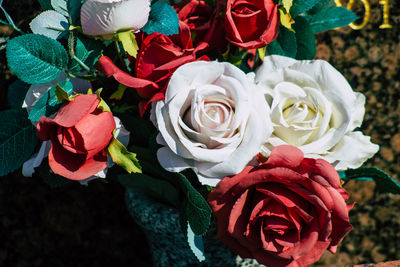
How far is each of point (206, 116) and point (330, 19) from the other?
12.0 inches

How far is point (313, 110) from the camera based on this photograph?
535 millimetres

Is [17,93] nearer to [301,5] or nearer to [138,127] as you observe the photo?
[138,127]

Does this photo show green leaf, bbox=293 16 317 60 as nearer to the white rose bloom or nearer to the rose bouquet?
the rose bouquet

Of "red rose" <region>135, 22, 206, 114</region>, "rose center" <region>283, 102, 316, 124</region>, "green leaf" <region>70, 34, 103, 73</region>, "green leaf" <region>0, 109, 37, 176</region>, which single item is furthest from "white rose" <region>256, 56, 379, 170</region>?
"green leaf" <region>0, 109, 37, 176</region>

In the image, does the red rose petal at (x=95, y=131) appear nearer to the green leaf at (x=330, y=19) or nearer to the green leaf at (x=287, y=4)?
the green leaf at (x=287, y=4)

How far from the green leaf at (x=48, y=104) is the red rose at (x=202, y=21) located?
0.17 metres

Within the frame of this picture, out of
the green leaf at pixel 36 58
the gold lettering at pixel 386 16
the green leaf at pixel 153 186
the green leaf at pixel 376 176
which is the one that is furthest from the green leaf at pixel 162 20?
the gold lettering at pixel 386 16

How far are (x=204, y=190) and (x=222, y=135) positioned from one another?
4.1 inches

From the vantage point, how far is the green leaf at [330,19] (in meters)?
0.65

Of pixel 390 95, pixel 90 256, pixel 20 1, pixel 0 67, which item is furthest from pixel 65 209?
pixel 390 95

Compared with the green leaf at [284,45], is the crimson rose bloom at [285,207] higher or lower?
lower

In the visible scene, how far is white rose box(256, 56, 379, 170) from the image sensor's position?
51 centimetres

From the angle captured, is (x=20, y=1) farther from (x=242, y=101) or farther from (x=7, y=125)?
(x=242, y=101)

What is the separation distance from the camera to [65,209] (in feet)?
2.80
